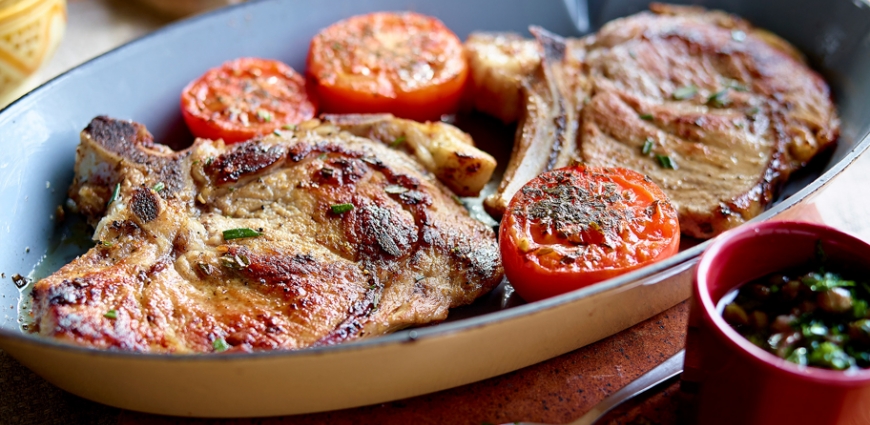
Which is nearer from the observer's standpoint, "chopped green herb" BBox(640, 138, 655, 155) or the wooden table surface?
the wooden table surface

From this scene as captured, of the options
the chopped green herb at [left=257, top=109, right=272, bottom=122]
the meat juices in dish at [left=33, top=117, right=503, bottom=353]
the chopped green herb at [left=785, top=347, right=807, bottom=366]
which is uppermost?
the chopped green herb at [left=785, top=347, right=807, bottom=366]

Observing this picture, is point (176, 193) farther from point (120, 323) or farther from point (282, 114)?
point (282, 114)

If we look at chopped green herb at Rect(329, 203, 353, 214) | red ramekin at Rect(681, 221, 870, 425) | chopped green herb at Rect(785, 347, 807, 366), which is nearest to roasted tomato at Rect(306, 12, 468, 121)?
chopped green herb at Rect(329, 203, 353, 214)

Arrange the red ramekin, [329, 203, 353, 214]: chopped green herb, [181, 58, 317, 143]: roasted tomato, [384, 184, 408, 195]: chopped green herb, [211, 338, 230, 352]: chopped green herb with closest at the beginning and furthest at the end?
the red ramekin, [211, 338, 230, 352]: chopped green herb, [329, 203, 353, 214]: chopped green herb, [384, 184, 408, 195]: chopped green herb, [181, 58, 317, 143]: roasted tomato

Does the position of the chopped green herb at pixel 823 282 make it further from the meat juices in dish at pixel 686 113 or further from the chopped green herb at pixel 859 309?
the meat juices in dish at pixel 686 113

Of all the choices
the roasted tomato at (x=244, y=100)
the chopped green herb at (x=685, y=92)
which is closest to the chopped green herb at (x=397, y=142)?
the roasted tomato at (x=244, y=100)

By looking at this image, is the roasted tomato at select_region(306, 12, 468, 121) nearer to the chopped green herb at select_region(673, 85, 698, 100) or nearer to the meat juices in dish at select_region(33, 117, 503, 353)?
the meat juices in dish at select_region(33, 117, 503, 353)

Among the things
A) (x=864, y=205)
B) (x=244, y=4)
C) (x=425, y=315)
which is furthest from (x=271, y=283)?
(x=864, y=205)
